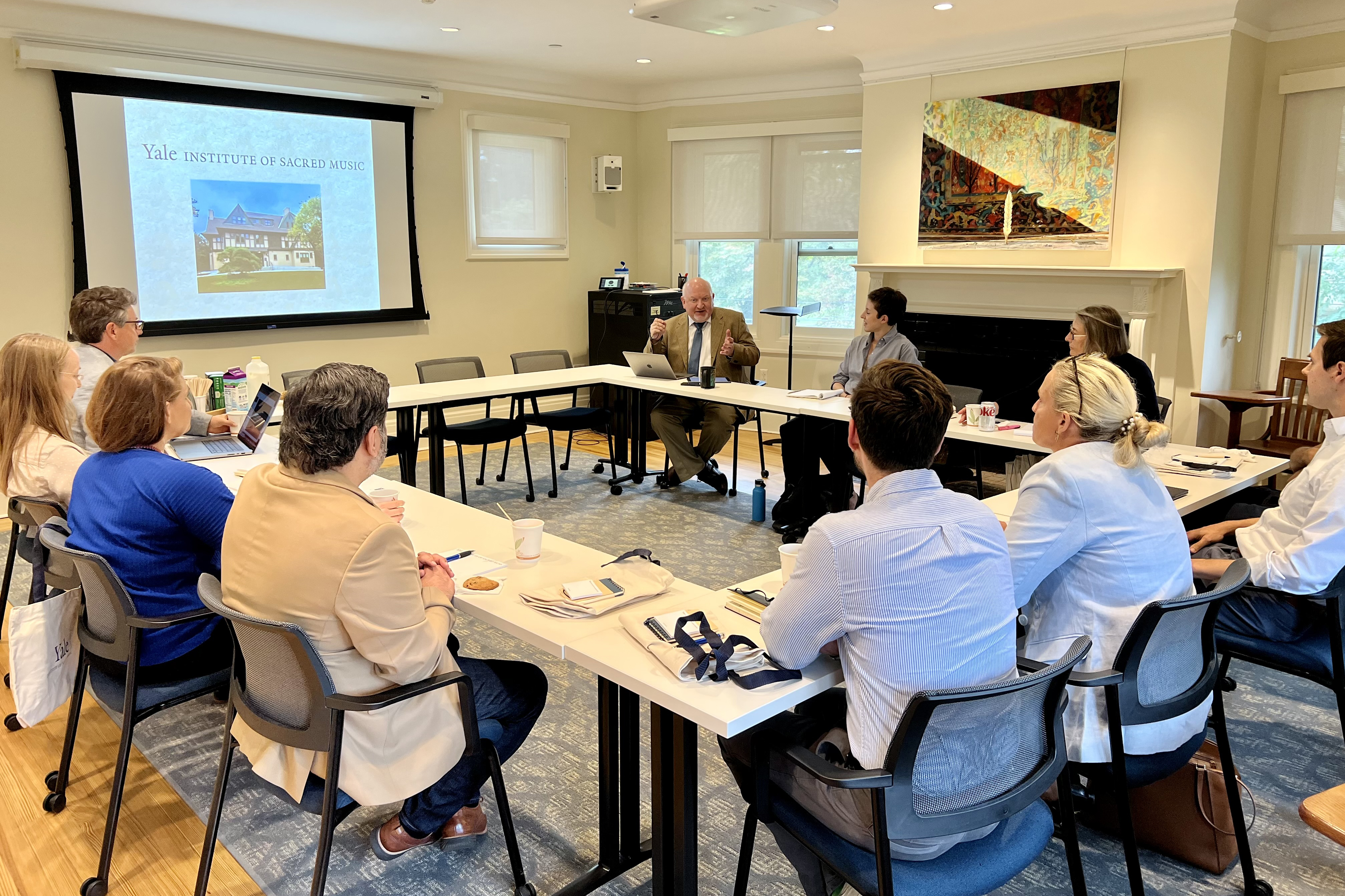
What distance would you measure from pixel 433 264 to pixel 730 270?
2.49 metres

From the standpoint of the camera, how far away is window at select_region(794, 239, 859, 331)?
296 inches

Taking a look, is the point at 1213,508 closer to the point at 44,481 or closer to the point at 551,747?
the point at 551,747

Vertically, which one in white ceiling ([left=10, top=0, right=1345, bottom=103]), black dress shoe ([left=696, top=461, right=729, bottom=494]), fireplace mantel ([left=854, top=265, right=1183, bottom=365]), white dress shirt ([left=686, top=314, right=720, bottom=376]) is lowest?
black dress shoe ([left=696, top=461, right=729, bottom=494])

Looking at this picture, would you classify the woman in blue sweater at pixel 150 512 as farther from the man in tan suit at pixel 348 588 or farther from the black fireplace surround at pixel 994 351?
the black fireplace surround at pixel 994 351

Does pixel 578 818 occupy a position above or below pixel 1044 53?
below

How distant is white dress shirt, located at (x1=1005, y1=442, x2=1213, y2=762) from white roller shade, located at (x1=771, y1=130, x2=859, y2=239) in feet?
17.7

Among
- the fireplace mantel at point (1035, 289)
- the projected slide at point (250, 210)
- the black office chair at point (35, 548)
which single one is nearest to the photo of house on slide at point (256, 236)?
the projected slide at point (250, 210)

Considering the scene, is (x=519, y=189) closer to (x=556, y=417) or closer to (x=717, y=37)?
(x=717, y=37)

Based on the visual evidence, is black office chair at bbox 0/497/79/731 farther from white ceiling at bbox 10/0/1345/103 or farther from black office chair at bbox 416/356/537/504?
white ceiling at bbox 10/0/1345/103

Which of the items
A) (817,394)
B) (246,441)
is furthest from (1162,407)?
(246,441)

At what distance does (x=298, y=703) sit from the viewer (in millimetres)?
1851

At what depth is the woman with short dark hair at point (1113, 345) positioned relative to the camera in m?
3.93

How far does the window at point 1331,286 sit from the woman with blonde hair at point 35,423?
6.34 m

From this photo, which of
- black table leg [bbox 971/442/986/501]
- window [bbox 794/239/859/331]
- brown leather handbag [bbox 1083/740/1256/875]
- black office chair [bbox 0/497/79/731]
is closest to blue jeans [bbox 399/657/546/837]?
black office chair [bbox 0/497/79/731]
